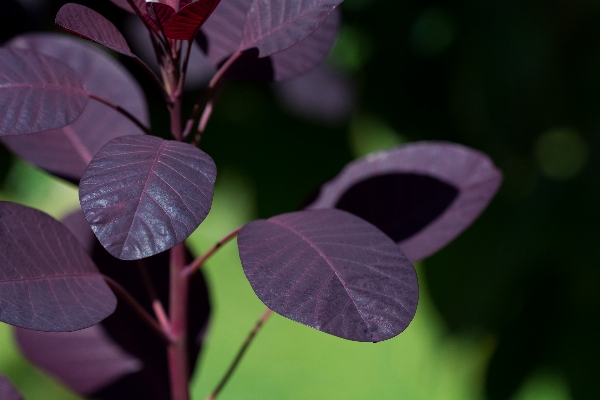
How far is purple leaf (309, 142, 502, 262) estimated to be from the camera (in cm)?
59

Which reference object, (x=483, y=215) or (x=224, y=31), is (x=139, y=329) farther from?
(x=483, y=215)

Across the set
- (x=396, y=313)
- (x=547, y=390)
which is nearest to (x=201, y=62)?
(x=396, y=313)

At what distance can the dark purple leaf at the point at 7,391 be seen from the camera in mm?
541

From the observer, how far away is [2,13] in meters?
0.99

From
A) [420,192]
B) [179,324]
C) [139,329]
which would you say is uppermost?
[420,192]

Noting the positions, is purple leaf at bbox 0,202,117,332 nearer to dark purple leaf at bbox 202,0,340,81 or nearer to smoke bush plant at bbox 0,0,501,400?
smoke bush plant at bbox 0,0,501,400

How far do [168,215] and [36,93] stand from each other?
18cm

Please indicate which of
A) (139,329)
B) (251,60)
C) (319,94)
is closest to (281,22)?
(251,60)

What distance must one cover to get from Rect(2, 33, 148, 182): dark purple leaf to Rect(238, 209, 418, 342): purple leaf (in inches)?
10.3

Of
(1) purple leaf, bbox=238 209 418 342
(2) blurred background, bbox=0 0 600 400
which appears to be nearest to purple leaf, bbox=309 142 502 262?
(1) purple leaf, bbox=238 209 418 342

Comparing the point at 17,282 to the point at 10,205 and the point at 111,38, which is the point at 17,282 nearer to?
the point at 10,205

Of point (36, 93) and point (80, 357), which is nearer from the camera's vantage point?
point (36, 93)

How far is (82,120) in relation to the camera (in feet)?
2.17

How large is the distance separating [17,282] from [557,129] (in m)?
1.11
